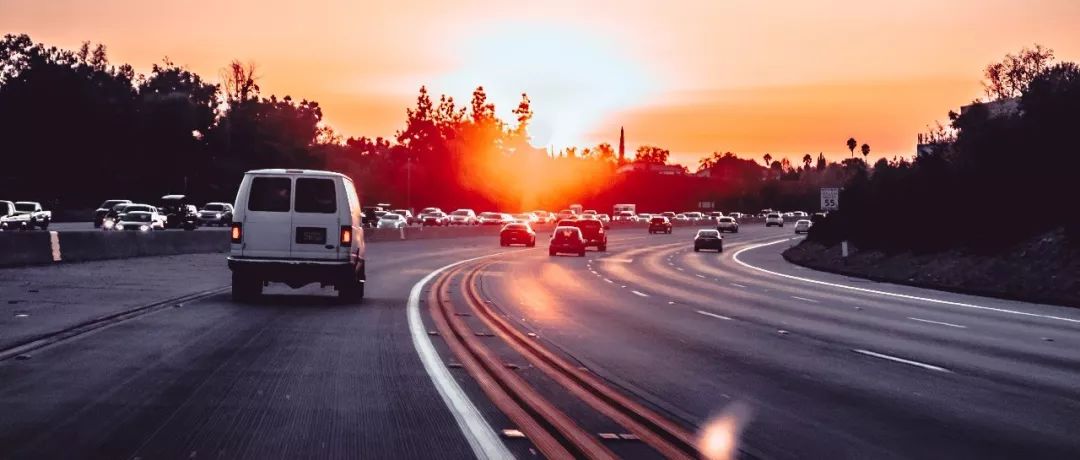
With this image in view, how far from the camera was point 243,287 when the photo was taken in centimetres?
2219

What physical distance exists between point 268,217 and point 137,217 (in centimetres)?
4139

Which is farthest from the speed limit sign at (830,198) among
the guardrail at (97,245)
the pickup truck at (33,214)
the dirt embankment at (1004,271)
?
the pickup truck at (33,214)

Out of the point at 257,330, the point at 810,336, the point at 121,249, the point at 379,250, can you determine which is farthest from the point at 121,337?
the point at 379,250

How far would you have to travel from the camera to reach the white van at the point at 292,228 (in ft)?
70.4

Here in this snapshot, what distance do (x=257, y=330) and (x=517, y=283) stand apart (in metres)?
16.8

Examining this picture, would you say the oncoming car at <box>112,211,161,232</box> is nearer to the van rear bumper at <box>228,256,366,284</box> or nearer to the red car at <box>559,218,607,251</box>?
the red car at <box>559,218,607,251</box>

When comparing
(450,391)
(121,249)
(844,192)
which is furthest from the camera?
(844,192)

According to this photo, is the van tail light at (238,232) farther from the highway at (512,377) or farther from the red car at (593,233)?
the red car at (593,233)

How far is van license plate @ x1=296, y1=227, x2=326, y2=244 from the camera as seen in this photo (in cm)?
2155

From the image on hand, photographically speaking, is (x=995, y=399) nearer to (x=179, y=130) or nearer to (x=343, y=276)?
(x=343, y=276)

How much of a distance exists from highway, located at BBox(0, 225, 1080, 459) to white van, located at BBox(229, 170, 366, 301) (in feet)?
2.44

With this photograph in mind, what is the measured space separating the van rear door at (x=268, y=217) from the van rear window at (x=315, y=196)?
155 millimetres

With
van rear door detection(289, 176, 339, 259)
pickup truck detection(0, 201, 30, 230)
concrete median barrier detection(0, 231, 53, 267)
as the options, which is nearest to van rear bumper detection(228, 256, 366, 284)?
van rear door detection(289, 176, 339, 259)

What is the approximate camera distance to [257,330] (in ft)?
54.8
